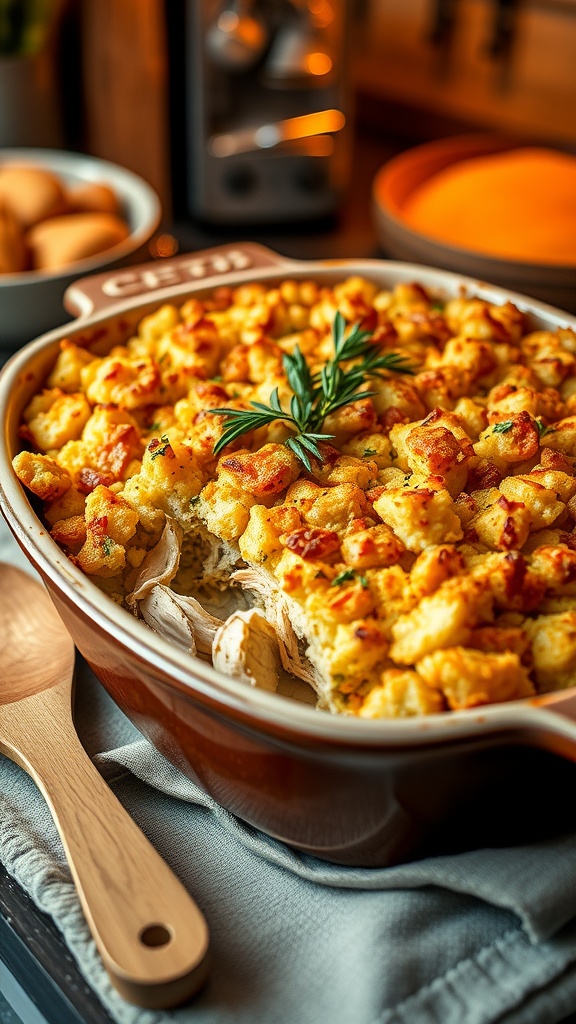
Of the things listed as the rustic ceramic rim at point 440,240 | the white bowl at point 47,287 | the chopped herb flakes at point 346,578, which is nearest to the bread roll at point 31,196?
the white bowl at point 47,287

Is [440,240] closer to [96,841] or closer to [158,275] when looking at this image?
[158,275]

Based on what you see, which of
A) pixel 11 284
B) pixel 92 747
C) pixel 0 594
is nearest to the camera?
pixel 92 747

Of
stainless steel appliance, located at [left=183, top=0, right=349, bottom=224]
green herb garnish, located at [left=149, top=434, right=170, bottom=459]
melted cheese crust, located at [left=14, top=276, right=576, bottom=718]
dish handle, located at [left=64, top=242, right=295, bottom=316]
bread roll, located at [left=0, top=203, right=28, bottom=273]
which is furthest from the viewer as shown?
stainless steel appliance, located at [left=183, top=0, right=349, bottom=224]

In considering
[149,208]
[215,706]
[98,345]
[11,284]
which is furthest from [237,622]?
[149,208]

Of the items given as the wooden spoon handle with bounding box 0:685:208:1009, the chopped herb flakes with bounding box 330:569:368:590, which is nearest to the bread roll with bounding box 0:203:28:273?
the wooden spoon handle with bounding box 0:685:208:1009

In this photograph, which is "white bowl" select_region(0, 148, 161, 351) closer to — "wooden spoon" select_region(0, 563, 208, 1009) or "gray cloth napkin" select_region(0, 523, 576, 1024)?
"wooden spoon" select_region(0, 563, 208, 1009)

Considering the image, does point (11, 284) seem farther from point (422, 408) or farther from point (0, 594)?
point (422, 408)
